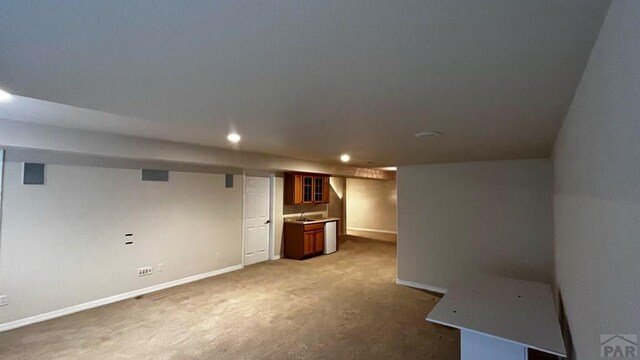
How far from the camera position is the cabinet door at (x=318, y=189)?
24.6 ft

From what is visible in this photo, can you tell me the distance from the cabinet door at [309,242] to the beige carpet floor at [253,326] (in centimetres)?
158

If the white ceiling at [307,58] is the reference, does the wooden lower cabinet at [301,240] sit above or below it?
below

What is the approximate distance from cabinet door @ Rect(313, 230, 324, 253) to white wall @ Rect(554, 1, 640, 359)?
5.73 metres

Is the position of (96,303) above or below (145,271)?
below

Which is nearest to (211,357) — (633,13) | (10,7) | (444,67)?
(10,7)

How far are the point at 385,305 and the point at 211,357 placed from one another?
96.7 inches

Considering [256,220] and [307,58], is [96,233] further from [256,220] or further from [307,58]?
[307,58]

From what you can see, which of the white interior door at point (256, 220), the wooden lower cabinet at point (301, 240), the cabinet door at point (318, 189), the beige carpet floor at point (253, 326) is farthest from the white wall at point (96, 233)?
the cabinet door at point (318, 189)

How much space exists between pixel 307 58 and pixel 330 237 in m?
6.66

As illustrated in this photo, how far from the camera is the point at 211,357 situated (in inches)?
110

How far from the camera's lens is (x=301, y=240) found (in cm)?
670

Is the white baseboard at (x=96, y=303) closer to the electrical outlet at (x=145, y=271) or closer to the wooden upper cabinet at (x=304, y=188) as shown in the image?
the electrical outlet at (x=145, y=271)

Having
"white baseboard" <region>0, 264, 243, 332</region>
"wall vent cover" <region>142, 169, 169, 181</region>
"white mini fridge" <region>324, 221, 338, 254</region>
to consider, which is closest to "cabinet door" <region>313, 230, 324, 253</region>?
"white mini fridge" <region>324, 221, 338, 254</region>

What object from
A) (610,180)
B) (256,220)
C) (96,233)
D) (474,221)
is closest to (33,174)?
(96,233)
